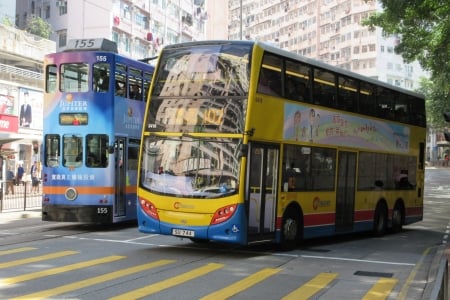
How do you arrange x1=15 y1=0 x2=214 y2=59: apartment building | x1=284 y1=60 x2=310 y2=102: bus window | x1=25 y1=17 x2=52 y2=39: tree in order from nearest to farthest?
x1=284 y1=60 x2=310 y2=102: bus window, x1=25 y1=17 x2=52 y2=39: tree, x1=15 y1=0 x2=214 y2=59: apartment building

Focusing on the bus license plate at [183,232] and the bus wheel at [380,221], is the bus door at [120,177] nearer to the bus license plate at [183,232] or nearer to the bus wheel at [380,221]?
the bus license plate at [183,232]

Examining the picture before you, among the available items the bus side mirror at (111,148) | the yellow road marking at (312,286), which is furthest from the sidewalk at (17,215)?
the yellow road marking at (312,286)

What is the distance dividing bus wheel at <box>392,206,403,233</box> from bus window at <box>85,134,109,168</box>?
8376mm

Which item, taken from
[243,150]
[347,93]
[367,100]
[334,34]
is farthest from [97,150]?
[334,34]

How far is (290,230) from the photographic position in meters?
12.0

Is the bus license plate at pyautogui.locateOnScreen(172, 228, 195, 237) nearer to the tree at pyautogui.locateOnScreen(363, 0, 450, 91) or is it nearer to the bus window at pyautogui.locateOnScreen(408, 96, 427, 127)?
the bus window at pyautogui.locateOnScreen(408, 96, 427, 127)

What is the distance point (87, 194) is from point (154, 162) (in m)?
4.13

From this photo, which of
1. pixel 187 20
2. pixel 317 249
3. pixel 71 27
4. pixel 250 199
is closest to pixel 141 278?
pixel 250 199

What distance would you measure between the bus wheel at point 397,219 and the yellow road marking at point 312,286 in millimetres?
8112

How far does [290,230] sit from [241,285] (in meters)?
3.74

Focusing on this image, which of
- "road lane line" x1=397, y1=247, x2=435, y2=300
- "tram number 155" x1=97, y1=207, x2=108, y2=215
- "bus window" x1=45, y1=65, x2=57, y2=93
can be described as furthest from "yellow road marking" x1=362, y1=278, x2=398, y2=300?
"bus window" x1=45, y1=65, x2=57, y2=93

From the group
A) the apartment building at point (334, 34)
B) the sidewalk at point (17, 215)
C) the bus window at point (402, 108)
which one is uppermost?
the apartment building at point (334, 34)

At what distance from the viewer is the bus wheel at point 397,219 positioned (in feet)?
56.3

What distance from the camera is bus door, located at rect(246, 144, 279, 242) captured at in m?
10.8
